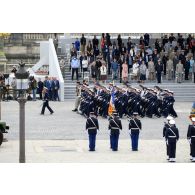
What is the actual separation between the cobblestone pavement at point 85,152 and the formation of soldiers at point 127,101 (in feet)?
16.8

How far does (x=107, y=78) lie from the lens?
4984 cm

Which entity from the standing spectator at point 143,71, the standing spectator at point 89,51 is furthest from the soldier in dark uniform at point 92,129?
the standing spectator at point 89,51

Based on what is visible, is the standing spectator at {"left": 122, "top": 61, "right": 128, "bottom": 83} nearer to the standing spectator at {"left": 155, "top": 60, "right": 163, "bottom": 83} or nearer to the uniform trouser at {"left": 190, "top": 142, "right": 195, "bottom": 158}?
the standing spectator at {"left": 155, "top": 60, "right": 163, "bottom": 83}

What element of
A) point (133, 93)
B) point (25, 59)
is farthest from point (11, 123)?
point (25, 59)

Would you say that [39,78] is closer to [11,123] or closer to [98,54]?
[98,54]

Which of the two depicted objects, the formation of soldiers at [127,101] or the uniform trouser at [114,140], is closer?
the uniform trouser at [114,140]

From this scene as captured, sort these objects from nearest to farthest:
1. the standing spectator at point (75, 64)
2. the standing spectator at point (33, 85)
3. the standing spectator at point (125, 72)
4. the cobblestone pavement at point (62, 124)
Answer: the cobblestone pavement at point (62, 124), the standing spectator at point (33, 85), the standing spectator at point (125, 72), the standing spectator at point (75, 64)

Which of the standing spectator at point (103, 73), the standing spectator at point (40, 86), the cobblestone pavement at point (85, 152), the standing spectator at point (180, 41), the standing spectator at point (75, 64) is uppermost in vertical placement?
the standing spectator at point (180, 41)

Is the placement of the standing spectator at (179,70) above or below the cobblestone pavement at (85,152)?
above

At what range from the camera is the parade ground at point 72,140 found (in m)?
32.0

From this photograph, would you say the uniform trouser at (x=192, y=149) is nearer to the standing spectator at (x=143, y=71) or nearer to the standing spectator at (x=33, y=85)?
the standing spectator at (x=33, y=85)

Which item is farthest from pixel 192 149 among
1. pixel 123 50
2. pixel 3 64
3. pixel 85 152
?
pixel 3 64

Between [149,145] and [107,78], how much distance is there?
15.4 m
